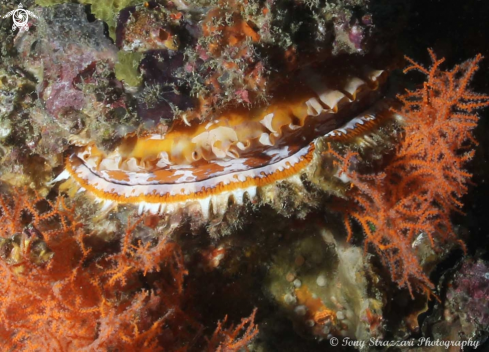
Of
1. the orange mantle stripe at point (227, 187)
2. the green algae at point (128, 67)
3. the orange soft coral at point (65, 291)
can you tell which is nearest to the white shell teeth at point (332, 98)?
the orange mantle stripe at point (227, 187)

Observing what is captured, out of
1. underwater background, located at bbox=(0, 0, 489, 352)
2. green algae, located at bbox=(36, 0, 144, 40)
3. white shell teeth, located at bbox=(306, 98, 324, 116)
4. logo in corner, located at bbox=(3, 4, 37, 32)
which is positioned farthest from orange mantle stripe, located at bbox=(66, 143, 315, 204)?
logo in corner, located at bbox=(3, 4, 37, 32)

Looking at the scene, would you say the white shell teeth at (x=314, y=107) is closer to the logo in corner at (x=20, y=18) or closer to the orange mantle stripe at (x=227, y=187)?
the orange mantle stripe at (x=227, y=187)

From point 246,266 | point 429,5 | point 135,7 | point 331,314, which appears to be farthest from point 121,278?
point 429,5

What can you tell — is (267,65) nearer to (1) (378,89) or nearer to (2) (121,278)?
(1) (378,89)

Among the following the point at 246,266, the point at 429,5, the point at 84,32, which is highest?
the point at 429,5

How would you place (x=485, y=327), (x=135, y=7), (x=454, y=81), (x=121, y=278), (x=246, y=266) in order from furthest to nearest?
(x=246, y=266) < (x=485, y=327) < (x=454, y=81) < (x=121, y=278) < (x=135, y=7)

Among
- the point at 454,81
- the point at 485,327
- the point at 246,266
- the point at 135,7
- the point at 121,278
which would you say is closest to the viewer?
the point at 135,7

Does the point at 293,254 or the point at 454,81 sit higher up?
the point at 454,81
